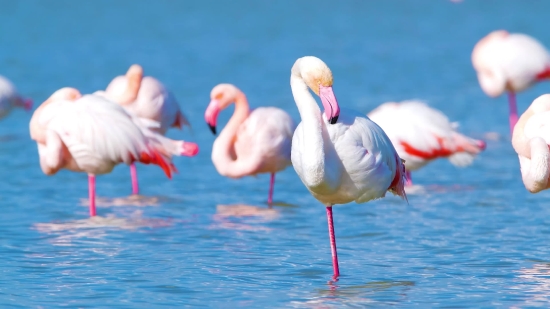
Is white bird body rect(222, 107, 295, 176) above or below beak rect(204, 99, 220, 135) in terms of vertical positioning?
below

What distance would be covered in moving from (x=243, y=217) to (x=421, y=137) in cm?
188

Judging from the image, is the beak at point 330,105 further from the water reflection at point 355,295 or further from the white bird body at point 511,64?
the white bird body at point 511,64

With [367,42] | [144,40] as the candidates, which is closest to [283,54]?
[367,42]

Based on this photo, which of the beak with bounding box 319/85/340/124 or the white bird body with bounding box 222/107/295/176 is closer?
the beak with bounding box 319/85/340/124

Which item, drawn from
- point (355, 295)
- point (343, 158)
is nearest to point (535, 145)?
point (343, 158)

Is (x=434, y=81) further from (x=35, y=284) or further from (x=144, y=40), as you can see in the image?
(x=35, y=284)

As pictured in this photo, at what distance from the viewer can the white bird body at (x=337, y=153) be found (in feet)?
15.4

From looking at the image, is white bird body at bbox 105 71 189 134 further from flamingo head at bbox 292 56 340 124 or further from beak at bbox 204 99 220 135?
flamingo head at bbox 292 56 340 124

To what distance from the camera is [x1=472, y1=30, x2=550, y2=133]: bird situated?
38.5ft

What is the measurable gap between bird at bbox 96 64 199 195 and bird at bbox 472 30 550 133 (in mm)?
4400

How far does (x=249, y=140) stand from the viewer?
25.0ft

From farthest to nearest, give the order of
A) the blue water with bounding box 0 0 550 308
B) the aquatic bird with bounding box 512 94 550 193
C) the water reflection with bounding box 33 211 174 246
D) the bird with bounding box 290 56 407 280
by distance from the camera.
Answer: the water reflection with bounding box 33 211 174 246
the aquatic bird with bounding box 512 94 550 193
the blue water with bounding box 0 0 550 308
the bird with bounding box 290 56 407 280

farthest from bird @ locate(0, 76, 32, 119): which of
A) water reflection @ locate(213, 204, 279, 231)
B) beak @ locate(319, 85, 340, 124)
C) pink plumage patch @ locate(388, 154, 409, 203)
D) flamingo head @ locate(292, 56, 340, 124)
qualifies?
beak @ locate(319, 85, 340, 124)

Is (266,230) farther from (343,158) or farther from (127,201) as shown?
(343,158)
